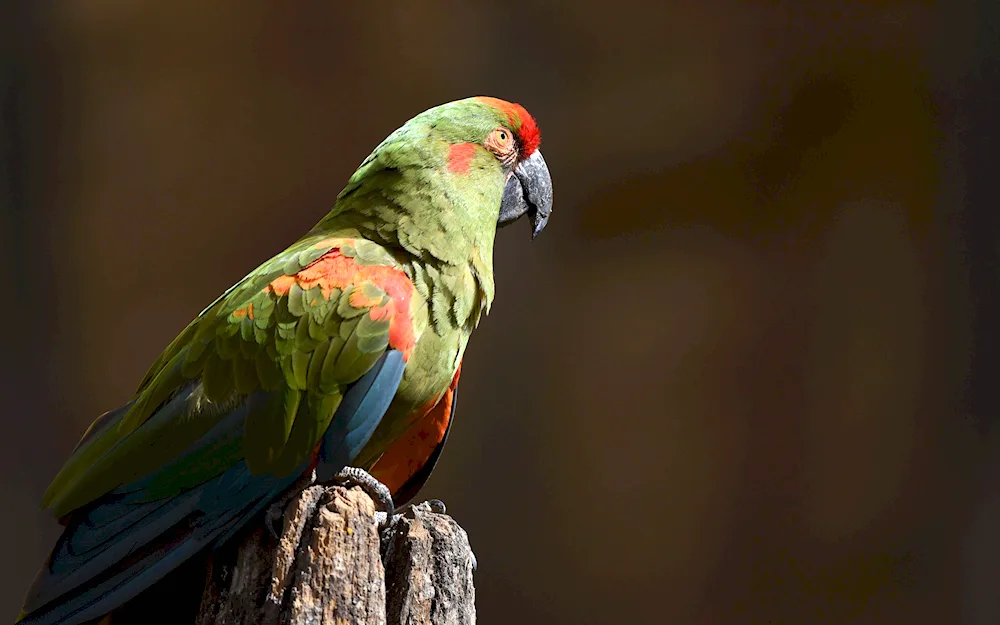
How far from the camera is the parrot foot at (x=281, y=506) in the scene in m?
1.85

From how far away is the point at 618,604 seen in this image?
14.8 feet

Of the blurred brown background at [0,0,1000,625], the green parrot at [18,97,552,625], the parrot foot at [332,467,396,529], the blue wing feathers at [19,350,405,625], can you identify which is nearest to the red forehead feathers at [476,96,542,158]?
the green parrot at [18,97,552,625]

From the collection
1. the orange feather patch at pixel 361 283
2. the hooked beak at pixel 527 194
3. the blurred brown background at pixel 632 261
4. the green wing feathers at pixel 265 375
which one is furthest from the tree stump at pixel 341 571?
the blurred brown background at pixel 632 261

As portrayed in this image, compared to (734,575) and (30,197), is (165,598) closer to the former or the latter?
(734,575)

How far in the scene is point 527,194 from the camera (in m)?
2.58

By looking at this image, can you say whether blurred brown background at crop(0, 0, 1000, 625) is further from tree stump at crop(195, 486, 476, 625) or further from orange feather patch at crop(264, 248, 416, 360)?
tree stump at crop(195, 486, 476, 625)

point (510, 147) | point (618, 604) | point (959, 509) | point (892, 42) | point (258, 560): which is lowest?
point (618, 604)

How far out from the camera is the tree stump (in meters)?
1.71

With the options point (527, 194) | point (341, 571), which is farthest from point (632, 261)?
point (341, 571)

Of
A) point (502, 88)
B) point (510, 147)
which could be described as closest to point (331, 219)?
point (510, 147)

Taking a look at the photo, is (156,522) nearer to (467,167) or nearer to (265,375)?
(265,375)

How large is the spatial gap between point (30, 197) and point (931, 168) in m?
4.12

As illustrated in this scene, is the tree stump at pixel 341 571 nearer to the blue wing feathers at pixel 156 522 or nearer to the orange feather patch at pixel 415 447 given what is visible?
the blue wing feathers at pixel 156 522

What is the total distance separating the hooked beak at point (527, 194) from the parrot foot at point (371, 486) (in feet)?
2.76
